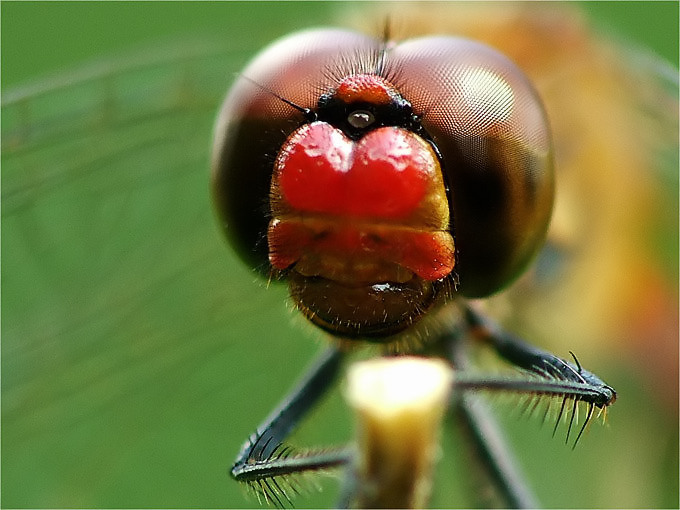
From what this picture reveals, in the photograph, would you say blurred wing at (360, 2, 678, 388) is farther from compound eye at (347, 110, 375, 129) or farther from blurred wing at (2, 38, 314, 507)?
compound eye at (347, 110, 375, 129)

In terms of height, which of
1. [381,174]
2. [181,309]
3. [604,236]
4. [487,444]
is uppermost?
[381,174]

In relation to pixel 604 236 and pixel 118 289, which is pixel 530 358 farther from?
pixel 118 289

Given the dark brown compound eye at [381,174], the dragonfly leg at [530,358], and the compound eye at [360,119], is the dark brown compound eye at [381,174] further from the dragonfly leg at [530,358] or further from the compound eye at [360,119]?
the dragonfly leg at [530,358]

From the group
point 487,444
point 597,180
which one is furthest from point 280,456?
point 597,180

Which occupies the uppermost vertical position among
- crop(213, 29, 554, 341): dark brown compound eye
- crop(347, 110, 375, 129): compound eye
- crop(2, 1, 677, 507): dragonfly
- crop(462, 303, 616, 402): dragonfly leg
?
crop(347, 110, 375, 129): compound eye

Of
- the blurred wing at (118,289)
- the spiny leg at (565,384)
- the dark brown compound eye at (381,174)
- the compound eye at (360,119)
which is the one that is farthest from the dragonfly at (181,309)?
the compound eye at (360,119)

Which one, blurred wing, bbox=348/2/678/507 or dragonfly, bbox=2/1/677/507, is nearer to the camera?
dragonfly, bbox=2/1/677/507

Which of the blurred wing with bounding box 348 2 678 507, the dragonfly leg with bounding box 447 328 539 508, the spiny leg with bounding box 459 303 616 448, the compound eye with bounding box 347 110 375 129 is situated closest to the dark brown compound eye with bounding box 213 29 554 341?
the compound eye with bounding box 347 110 375 129
